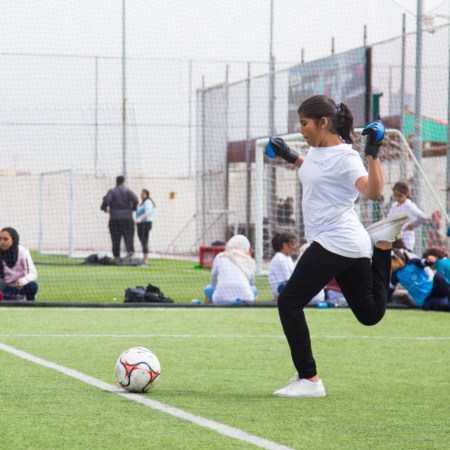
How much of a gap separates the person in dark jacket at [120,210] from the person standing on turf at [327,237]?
14739 mm

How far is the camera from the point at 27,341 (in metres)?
7.25

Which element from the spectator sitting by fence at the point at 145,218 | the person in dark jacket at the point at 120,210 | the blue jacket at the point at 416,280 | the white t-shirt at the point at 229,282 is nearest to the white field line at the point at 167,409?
the white t-shirt at the point at 229,282

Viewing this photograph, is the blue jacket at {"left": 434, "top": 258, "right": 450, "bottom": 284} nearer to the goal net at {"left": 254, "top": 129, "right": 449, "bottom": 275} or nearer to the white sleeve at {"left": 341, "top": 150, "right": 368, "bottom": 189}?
the goal net at {"left": 254, "top": 129, "right": 449, "bottom": 275}

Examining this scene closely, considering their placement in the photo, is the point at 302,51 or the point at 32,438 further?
the point at 302,51

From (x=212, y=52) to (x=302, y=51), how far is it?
2.44 metres

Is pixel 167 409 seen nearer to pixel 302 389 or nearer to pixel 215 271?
pixel 302 389

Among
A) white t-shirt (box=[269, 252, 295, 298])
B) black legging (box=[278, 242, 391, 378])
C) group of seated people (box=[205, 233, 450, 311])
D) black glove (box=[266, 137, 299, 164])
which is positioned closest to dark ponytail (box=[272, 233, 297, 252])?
group of seated people (box=[205, 233, 450, 311])

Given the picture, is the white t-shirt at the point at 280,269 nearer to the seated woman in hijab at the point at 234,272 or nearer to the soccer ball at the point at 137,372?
the seated woman in hijab at the point at 234,272

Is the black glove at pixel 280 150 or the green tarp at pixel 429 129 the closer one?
the black glove at pixel 280 150

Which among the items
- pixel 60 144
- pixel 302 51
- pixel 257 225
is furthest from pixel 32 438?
pixel 60 144

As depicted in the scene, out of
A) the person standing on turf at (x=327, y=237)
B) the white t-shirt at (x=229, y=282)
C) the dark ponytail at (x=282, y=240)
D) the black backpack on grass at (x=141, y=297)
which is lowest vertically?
the black backpack on grass at (x=141, y=297)

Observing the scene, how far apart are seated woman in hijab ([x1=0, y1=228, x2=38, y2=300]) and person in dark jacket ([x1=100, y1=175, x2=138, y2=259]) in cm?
862

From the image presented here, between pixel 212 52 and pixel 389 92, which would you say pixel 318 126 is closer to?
pixel 212 52

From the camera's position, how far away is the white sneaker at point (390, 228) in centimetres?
479
